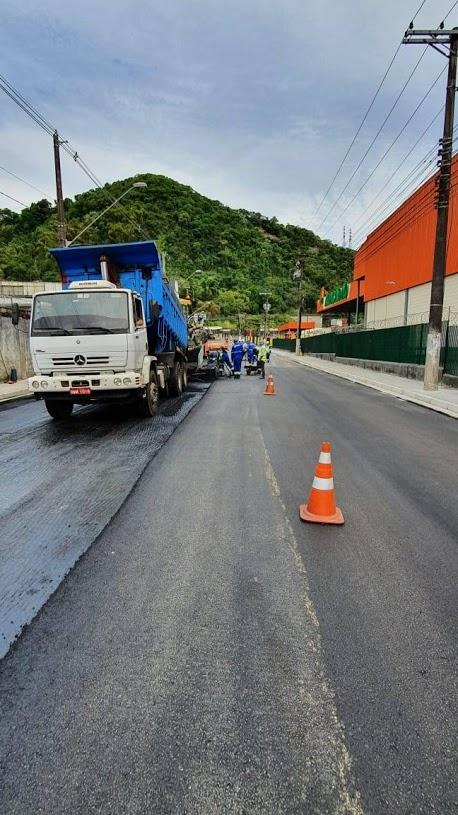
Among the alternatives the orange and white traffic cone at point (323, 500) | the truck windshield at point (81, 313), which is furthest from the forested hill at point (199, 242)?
→ the orange and white traffic cone at point (323, 500)

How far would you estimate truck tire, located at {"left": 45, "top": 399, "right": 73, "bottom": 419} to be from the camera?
9.55m

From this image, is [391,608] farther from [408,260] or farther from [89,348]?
[408,260]

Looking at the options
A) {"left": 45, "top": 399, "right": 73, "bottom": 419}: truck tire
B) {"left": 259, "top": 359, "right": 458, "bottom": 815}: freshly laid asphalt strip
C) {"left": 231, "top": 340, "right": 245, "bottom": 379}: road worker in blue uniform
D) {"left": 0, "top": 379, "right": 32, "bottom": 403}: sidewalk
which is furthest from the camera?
{"left": 231, "top": 340, "right": 245, "bottom": 379}: road worker in blue uniform

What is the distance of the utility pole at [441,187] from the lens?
1480 cm

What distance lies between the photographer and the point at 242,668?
243 centimetres

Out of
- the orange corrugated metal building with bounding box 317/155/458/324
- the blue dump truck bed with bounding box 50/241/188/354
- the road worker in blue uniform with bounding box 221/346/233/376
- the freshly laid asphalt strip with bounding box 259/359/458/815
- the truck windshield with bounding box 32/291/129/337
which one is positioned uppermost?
the orange corrugated metal building with bounding box 317/155/458/324

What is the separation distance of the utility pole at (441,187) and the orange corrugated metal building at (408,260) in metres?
5.26

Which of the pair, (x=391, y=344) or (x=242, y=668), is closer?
(x=242, y=668)

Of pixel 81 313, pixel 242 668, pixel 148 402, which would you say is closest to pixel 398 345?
pixel 148 402

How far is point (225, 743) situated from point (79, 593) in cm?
155

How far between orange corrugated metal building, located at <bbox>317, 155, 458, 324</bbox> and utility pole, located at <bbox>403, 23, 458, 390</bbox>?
5256 mm

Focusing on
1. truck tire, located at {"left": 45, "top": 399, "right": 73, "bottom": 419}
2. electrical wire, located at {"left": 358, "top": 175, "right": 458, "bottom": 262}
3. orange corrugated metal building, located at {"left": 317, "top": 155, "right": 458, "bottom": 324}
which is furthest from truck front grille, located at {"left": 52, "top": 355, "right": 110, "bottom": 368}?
electrical wire, located at {"left": 358, "top": 175, "right": 458, "bottom": 262}

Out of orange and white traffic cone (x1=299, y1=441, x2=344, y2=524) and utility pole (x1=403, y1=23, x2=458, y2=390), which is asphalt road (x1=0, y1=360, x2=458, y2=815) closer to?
orange and white traffic cone (x1=299, y1=441, x2=344, y2=524)

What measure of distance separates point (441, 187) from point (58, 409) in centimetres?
1368
